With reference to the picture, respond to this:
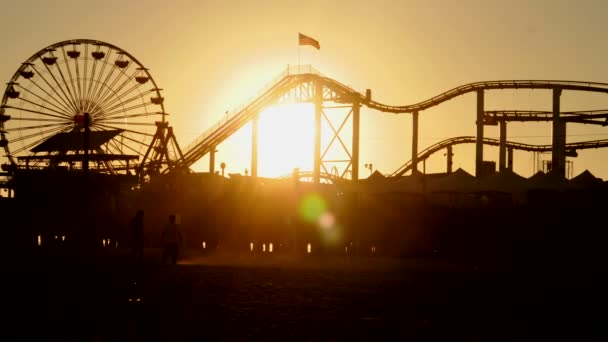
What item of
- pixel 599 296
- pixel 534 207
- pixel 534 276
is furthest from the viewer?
pixel 534 207

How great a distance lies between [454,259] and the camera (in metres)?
35.3

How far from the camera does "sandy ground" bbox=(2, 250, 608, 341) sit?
1298 cm

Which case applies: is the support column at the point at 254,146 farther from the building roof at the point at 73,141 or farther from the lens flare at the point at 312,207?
the lens flare at the point at 312,207

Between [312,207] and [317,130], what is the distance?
31.1 metres

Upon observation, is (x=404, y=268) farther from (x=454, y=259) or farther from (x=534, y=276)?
(x=454, y=259)

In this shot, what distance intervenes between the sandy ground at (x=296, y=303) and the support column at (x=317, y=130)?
1584 inches

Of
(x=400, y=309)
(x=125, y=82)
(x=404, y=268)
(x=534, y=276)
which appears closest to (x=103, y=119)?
(x=125, y=82)

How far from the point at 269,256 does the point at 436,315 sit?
2018cm

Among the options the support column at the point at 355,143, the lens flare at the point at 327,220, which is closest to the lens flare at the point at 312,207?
the lens flare at the point at 327,220

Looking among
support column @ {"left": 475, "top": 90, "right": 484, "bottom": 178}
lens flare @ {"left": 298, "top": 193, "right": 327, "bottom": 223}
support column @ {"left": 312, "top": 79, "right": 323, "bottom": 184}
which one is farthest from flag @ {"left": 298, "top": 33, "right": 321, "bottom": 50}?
lens flare @ {"left": 298, "top": 193, "right": 327, "bottom": 223}

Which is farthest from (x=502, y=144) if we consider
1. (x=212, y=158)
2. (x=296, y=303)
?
(x=296, y=303)

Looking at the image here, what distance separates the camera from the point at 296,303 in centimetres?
1678

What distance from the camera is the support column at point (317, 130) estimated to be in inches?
2648

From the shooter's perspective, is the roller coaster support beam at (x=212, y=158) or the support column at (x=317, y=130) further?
the support column at (x=317, y=130)
